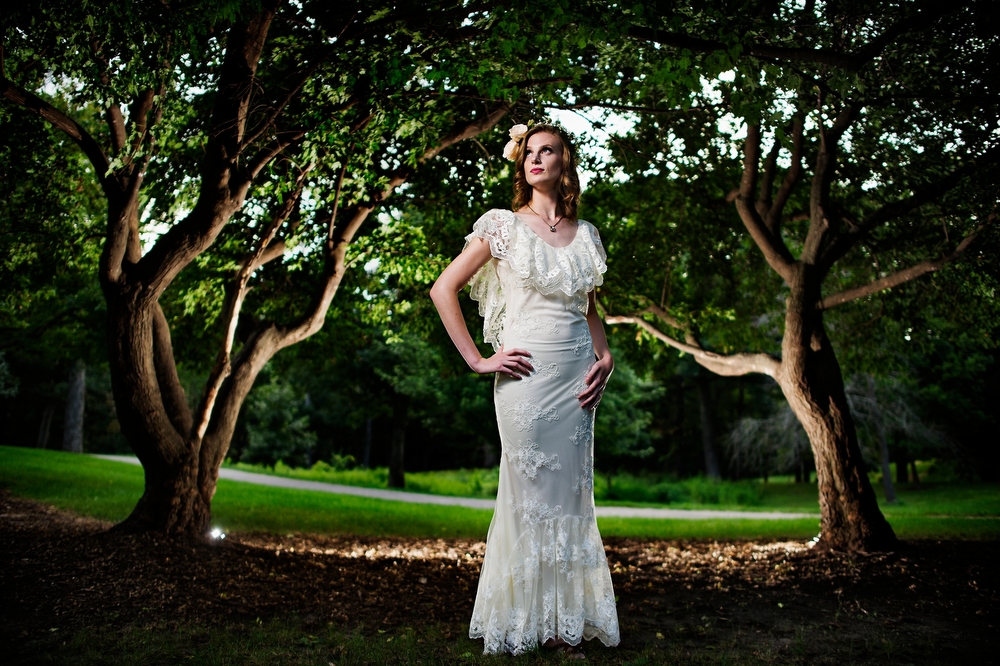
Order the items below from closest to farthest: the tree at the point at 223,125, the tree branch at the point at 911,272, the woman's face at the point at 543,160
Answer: the woman's face at the point at 543,160 → the tree at the point at 223,125 → the tree branch at the point at 911,272

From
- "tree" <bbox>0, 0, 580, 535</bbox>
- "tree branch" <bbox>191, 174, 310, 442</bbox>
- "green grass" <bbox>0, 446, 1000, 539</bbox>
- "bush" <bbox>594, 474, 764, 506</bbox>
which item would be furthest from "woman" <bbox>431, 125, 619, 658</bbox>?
"bush" <bbox>594, 474, 764, 506</bbox>

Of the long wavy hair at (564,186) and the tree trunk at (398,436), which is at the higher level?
the long wavy hair at (564,186)

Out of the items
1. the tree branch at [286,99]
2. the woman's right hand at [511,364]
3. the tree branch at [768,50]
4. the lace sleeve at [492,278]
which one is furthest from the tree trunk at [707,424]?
the woman's right hand at [511,364]

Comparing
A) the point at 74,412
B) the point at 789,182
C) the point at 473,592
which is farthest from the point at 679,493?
the point at 74,412

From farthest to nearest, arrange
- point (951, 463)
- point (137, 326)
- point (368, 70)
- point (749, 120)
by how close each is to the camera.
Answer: point (951, 463), point (137, 326), point (368, 70), point (749, 120)

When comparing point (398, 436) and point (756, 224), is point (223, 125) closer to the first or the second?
point (756, 224)

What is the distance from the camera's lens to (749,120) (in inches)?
205

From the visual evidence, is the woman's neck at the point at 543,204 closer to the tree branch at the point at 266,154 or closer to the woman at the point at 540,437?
the woman at the point at 540,437

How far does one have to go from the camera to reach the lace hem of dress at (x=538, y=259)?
3.80 meters

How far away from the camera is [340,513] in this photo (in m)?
14.5

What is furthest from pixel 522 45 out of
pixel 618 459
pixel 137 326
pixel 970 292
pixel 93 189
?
pixel 618 459

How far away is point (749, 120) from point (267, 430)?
35150 mm

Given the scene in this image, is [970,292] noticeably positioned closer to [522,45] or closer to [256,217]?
[522,45]

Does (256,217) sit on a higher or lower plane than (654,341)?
higher
